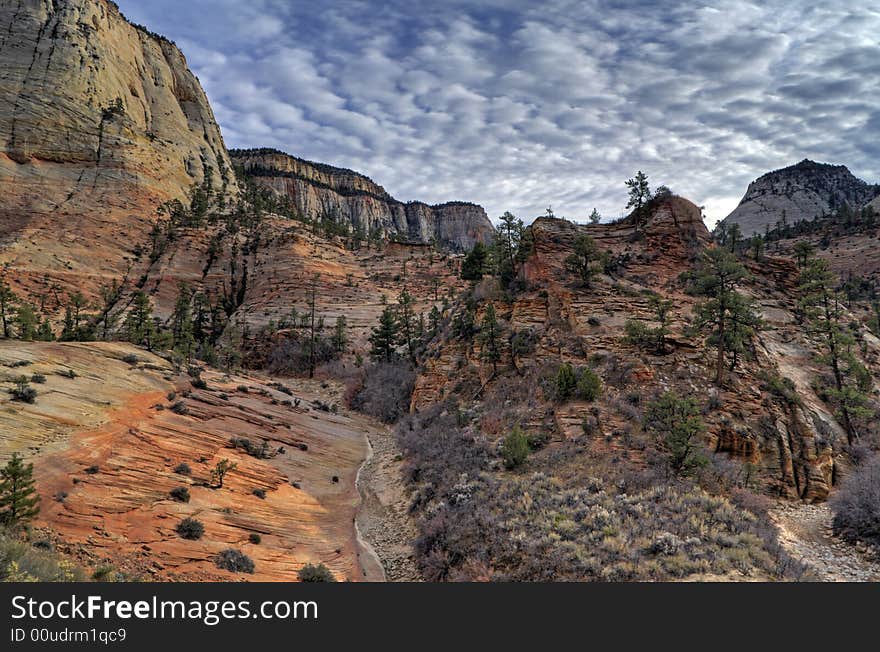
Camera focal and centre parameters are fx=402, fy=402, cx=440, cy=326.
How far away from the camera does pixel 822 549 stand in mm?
12523

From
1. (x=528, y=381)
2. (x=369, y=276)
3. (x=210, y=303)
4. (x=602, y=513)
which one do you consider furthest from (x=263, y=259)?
(x=602, y=513)

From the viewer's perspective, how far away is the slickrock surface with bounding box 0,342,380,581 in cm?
1112

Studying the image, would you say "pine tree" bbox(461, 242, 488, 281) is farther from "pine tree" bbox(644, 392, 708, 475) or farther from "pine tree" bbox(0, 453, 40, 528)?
"pine tree" bbox(0, 453, 40, 528)

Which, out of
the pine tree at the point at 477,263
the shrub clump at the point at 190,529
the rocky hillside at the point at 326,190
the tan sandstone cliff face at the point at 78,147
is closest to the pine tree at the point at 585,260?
the pine tree at the point at 477,263

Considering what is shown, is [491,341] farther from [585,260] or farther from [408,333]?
[408,333]

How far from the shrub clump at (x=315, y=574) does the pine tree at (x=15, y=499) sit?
687cm

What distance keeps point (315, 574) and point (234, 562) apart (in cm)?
232

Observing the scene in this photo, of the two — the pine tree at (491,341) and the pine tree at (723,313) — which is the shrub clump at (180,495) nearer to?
the pine tree at (491,341)

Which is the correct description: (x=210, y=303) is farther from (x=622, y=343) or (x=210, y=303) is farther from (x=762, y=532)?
(x=762, y=532)

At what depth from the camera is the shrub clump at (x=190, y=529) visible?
12.0m

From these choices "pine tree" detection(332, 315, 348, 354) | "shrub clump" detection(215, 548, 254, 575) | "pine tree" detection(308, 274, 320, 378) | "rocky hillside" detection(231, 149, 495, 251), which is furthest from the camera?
"rocky hillside" detection(231, 149, 495, 251)

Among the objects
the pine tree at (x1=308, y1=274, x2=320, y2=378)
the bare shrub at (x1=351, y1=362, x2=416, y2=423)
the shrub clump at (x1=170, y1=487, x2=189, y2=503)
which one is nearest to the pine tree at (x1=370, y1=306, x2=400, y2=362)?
the bare shrub at (x1=351, y1=362, x2=416, y2=423)

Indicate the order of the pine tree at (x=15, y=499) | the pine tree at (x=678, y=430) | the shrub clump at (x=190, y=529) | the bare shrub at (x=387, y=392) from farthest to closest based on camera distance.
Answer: the bare shrub at (x=387, y=392) → the pine tree at (x=678, y=430) → the shrub clump at (x=190, y=529) → the pine tree at (x=15, y=499)

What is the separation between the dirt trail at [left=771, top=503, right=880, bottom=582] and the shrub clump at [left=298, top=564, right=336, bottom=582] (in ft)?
44.0
